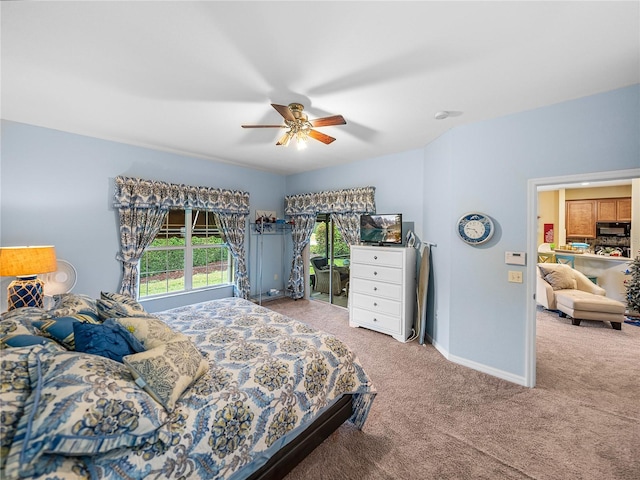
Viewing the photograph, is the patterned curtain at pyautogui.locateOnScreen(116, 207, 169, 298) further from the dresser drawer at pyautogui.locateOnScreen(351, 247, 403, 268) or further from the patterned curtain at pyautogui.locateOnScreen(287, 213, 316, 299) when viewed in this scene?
the dresser drawer at pyautogui.locateOnScreen(351, 247, 403, 268)

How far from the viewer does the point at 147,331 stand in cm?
158

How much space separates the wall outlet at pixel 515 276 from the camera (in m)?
2.54

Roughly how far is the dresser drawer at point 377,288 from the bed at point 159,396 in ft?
5.92

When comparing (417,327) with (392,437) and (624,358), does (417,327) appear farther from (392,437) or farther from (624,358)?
(624,358)

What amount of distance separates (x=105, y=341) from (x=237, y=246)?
342 cm

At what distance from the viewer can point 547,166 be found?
240cm

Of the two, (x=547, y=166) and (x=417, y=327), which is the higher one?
(x=547, y=166)

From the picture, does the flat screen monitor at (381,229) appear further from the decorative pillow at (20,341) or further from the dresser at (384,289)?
the decorative pillow at (20,341)

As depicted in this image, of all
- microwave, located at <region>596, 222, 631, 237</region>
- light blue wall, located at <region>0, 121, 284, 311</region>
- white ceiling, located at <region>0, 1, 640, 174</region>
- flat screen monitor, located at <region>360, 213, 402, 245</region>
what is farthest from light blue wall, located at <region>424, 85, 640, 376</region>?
microwave, located at <region>596, 222, 631, 237</region>

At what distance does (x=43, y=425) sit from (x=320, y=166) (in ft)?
15.1

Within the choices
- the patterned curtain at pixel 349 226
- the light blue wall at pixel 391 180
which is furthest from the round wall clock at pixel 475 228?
the patterned curtain at pixel 349 226

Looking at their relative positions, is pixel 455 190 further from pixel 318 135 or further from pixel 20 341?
pixel 20 341

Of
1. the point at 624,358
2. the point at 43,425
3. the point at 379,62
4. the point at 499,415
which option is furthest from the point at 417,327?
the point at 43,425

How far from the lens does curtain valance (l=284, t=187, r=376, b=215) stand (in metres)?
4.32
